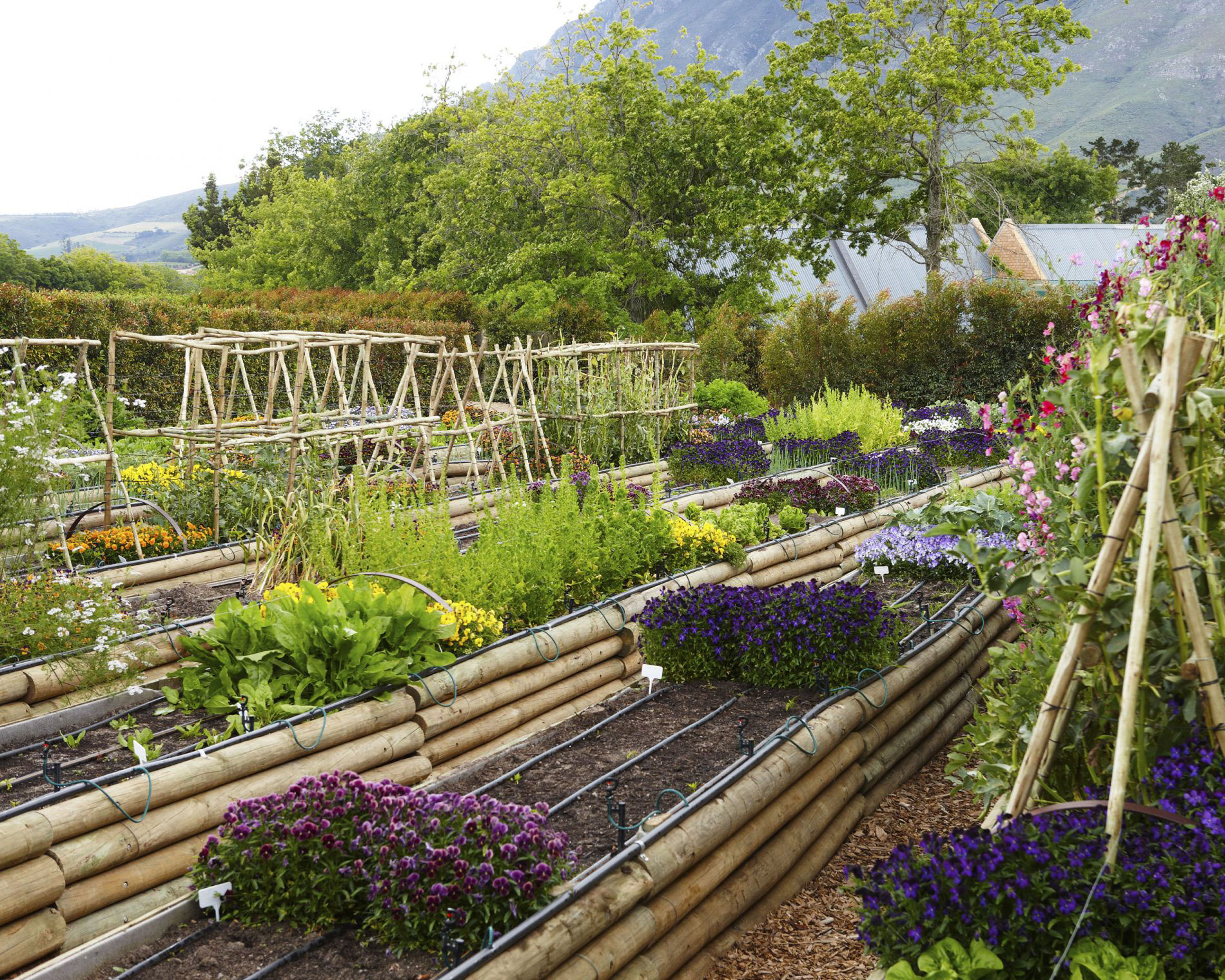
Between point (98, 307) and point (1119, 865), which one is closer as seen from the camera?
point (1119, 865)

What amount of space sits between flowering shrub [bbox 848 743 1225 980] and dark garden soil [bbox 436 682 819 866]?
1.14m

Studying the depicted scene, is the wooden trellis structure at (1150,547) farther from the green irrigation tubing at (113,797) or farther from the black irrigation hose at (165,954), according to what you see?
the green irrigation tubing at (113,797)

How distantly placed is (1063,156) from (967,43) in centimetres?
2672

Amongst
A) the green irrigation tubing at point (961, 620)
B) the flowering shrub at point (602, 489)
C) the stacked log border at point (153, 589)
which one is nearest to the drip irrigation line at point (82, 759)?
the stacked log border at point (153, 589)

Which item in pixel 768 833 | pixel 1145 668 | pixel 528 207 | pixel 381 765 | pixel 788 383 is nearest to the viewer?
pixel 1145 668

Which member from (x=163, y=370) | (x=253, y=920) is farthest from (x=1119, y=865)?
(x=163, y=370)

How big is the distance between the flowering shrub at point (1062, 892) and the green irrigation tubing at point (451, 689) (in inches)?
91.6

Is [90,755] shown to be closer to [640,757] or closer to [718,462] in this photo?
[640,757]

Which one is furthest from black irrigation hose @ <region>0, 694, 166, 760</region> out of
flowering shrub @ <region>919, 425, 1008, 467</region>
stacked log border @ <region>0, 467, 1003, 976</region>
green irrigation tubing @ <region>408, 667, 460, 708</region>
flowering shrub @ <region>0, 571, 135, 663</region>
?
flowering shrub @ <region>919, 425, 1008, 467</region>

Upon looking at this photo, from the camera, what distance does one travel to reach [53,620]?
4434mm

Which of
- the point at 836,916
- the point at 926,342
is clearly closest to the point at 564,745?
the point at 836,916

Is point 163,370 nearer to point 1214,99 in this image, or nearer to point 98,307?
point 98,307

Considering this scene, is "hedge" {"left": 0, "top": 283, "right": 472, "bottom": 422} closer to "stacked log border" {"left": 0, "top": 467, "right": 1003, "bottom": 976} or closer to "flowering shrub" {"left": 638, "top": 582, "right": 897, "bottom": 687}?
"stacked log border" {"left": 0, "top": 467, "right": 1003, "bottom": 976}

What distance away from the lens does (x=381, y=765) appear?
402cm
